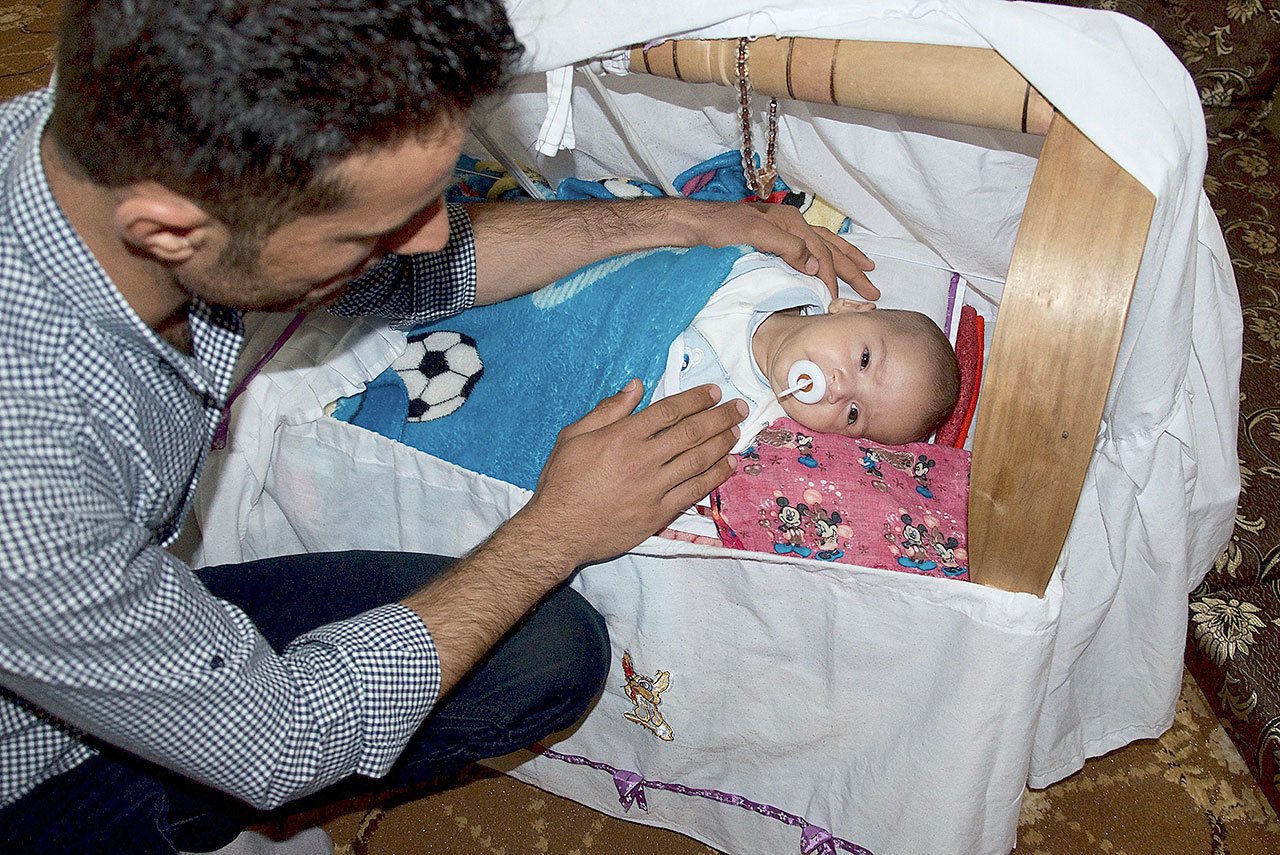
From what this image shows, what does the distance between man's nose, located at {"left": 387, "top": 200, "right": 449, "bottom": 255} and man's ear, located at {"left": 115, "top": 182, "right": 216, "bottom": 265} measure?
0.16 metres

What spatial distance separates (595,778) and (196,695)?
2.12 feet

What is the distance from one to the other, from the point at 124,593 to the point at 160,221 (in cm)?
27

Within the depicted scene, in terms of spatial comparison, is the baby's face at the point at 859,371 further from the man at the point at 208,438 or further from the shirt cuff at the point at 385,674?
the shirt cuff at the point at 385,674

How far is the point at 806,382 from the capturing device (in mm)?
1209

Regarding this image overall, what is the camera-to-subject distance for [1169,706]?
4.06ft

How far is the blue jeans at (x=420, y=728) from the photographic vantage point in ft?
3.32

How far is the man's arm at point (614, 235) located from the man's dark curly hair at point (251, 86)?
504mm

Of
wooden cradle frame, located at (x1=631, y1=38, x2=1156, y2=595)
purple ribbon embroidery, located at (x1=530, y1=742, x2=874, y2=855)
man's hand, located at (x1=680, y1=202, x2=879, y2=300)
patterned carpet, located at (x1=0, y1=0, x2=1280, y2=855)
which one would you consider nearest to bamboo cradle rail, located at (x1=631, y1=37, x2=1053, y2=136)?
wooden cradle frame, located at (x1=631, y1=38, x2=1156, y2=595)

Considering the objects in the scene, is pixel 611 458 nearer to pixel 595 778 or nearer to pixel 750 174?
pixel 750 174

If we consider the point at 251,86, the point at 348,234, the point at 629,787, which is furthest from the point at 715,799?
the point at 251,86

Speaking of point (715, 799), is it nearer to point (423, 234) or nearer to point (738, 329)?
point (738, 329)

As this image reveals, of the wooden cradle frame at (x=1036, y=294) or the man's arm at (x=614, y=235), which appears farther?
the man's arm at (x=614, y=235)

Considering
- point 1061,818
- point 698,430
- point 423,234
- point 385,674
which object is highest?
point 423,234

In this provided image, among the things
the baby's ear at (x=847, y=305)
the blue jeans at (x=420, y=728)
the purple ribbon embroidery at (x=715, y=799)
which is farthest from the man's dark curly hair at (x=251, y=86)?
the purple ribbon embroidery at (x=715, y=799)
